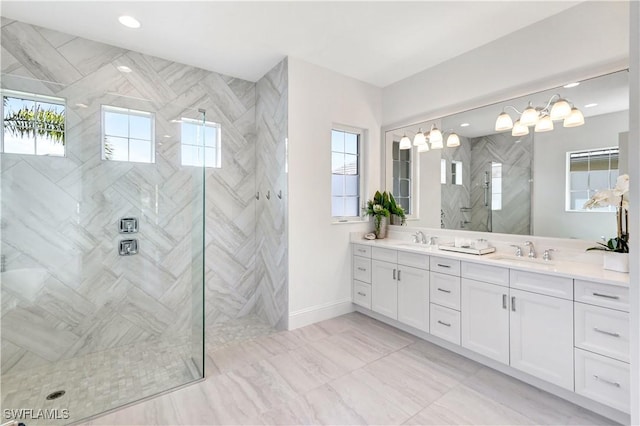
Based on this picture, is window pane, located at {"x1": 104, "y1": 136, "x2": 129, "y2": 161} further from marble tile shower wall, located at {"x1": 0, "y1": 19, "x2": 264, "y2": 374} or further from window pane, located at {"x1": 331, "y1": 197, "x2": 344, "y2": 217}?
window pane, located at {"x1": 331, "y1": 197, "x2": 344, "y2": 217}

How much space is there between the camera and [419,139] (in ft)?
11.7

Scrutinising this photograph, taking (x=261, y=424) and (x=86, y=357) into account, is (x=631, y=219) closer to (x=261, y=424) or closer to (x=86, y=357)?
(x=261, y=424)

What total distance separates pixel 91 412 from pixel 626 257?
3639 millimetres

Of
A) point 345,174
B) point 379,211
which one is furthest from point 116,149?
point 379,211

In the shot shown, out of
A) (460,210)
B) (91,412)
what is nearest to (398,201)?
(460,210)

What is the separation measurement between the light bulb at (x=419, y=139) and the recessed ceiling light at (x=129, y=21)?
298 cm

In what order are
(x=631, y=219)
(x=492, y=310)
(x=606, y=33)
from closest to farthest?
(x=631, y=219), (x=606, y=33), (x=492, y=310)

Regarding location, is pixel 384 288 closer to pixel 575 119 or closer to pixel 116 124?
pixel 575 119

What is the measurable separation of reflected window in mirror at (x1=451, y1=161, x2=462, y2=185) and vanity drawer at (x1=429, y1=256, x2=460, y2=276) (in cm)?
98

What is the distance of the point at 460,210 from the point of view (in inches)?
125

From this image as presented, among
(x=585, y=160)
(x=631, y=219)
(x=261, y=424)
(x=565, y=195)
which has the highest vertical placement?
(x=585, y=160)

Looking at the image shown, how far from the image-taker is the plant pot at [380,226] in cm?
372

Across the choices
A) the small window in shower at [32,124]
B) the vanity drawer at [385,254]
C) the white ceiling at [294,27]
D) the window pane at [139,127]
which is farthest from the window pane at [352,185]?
the small window in shower at [32,124]

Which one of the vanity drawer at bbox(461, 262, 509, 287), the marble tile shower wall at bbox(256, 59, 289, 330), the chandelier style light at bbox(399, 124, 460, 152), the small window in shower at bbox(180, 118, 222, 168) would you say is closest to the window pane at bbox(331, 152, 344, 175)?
the marble tile shower wall at bbox(256, 59, 289, 330)
